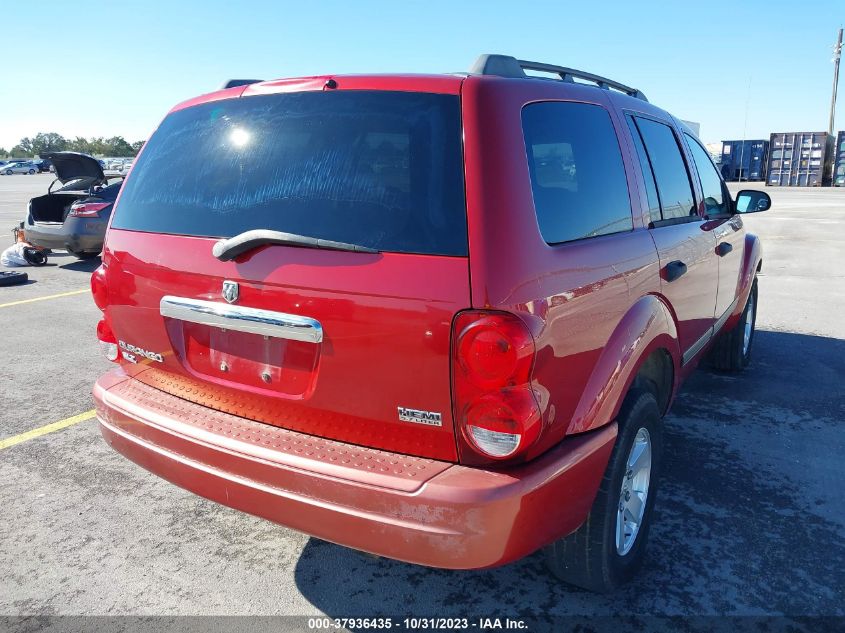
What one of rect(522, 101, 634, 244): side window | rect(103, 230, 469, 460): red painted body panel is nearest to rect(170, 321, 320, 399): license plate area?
rect(103, 230, 469, 460): red painted body panel

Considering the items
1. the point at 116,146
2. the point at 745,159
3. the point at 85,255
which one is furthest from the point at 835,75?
the point at 116,146

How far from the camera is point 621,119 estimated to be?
9.71ft

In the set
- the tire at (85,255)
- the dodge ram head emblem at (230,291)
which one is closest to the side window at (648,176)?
the dodge ram head emblem at (230,291)

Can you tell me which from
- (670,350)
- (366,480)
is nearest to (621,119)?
(670,350)

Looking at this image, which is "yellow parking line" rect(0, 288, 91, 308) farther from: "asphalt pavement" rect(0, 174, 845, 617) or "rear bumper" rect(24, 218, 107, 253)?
"asphalt pavement" rect(0, 174, 845, 617)

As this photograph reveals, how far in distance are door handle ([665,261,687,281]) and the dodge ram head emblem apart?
1859 millimetres

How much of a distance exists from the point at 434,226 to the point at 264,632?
1.60m

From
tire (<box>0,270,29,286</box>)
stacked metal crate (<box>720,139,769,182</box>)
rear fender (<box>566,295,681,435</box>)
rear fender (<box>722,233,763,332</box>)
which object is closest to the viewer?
rear fender (<box>566,295,681,435</box>)

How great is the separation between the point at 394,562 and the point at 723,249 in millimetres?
2758

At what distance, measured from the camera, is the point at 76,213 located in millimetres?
10039

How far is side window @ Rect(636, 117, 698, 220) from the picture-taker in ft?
10.6

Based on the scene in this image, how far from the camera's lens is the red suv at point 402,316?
1974mm

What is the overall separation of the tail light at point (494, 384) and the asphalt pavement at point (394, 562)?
37.2 inches

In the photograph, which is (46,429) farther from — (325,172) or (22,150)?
(22,150)
